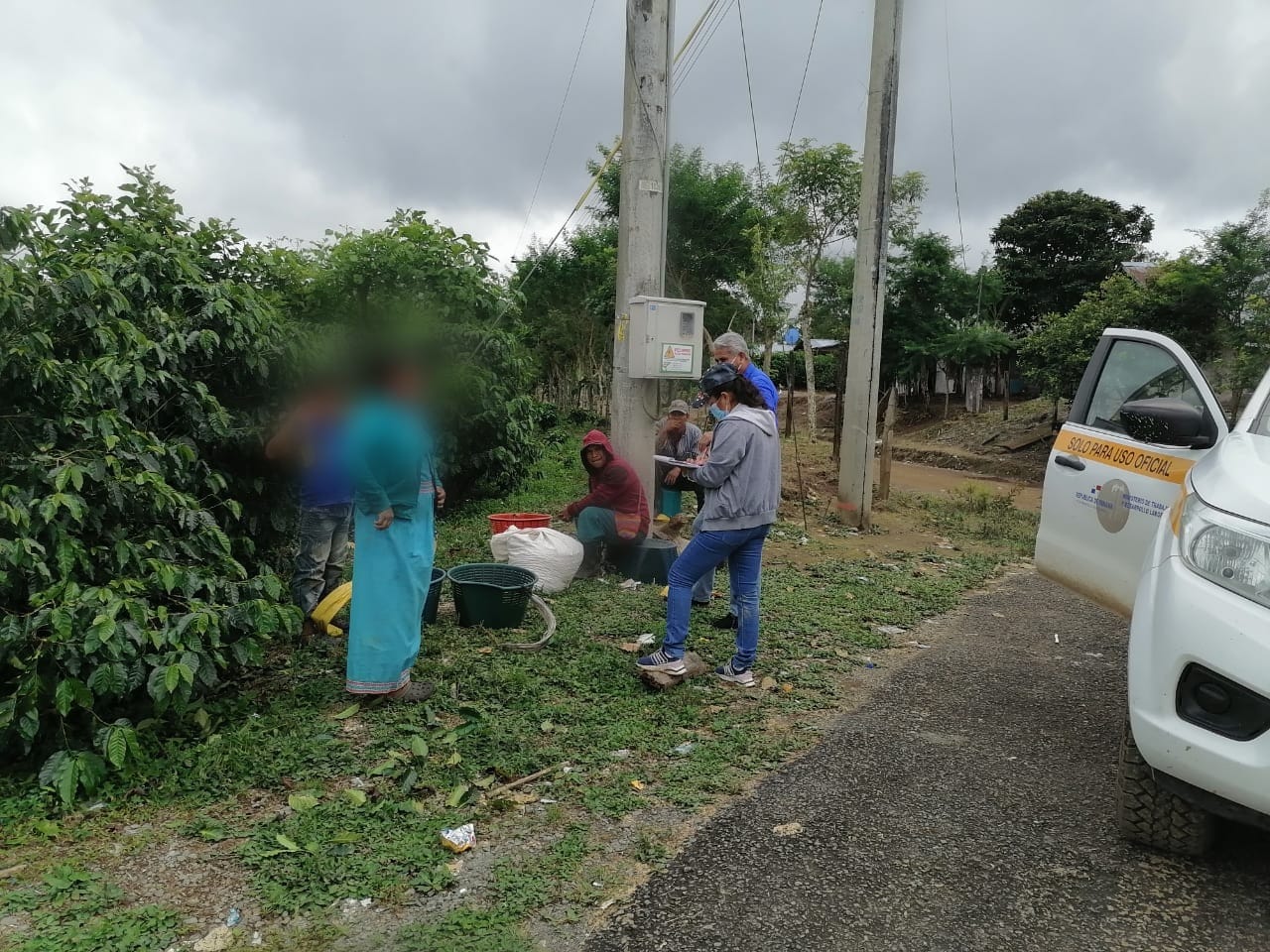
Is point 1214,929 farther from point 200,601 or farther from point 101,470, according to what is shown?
point 101,470

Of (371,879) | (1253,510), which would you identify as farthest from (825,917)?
(1253,510)

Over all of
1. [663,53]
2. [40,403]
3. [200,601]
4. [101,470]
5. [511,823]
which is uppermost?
[663,53]

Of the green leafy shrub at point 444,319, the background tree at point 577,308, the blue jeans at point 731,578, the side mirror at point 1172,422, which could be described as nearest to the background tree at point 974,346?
the background tree at point 577,308

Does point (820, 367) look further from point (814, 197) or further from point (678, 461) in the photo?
point (678, 461)

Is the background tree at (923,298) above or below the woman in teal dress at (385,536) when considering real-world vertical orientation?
above

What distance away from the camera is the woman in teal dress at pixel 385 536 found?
399 cm

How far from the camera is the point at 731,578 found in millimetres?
4691

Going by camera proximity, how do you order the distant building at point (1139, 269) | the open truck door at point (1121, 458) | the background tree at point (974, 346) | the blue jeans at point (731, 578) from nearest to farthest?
1. the open truck door at point (1121, 458)
2. the blue jeans at point (731, 578)
3. the distant building at point (1139, 269)
4. the background tree at point (974, 346)

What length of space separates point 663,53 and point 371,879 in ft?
20.2

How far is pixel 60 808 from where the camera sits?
3.11 metres

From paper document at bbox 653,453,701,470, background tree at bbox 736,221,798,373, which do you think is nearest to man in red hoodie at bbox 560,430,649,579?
paper document at bbox 653,453,701,470

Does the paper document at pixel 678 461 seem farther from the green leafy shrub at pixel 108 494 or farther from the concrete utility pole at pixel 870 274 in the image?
the concrete utility pole at pixel 870 274

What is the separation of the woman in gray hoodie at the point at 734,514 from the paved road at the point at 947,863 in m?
0.80

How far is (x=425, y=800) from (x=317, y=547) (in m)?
2.14
